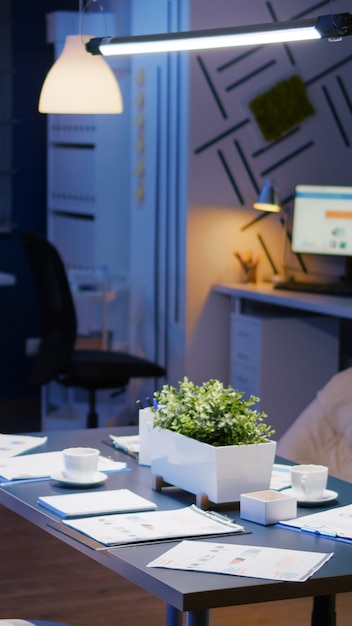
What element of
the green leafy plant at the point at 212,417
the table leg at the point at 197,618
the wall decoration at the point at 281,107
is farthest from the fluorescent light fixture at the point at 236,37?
the wall decoration at the point at 281,107

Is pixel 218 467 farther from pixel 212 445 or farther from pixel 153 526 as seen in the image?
pixel 153 526

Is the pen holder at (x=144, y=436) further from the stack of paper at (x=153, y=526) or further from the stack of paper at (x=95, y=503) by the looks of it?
the stack of paper at (x=153, y=526)

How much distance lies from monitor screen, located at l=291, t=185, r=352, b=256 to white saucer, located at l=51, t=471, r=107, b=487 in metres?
3.27

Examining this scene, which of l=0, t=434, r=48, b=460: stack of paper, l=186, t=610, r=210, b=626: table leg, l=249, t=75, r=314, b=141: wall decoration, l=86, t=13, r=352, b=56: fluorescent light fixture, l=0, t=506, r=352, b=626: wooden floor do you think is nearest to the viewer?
l=186, t=610, r=210, b=626: table leg

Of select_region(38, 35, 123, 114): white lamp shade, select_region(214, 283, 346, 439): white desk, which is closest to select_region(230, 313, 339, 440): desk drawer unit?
select_region(214, 283, 346, 439): white desk

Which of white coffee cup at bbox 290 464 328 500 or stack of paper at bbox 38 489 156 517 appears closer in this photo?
stack of paper at bbox 38 489 156 517

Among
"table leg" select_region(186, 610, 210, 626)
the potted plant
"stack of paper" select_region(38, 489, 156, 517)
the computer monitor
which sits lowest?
"table leg" select_region(186, 610, 210, 626)

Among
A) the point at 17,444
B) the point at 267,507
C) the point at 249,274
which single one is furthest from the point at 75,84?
the point at 249,274

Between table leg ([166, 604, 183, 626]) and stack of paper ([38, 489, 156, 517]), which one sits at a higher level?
stack of paper ([38, 489, 156, 517])

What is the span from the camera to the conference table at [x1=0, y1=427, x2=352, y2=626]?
6.86ft

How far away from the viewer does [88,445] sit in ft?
10.8

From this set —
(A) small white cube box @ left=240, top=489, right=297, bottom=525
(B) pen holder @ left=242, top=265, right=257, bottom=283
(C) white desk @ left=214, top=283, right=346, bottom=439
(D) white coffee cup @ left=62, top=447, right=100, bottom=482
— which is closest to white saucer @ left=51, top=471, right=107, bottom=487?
(D) white coffee cup @ left=62, top=447, right=100, bottom=482

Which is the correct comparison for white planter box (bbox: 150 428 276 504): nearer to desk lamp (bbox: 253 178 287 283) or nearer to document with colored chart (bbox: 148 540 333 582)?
document with colored chart (bbox: 148 540 333 582)

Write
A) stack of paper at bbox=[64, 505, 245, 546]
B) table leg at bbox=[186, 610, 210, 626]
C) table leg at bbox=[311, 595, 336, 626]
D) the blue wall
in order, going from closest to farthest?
table leg at bbox=[186, 610, 210, 626], stack of paper at bbox=[64, 505, 245, 546], table leg at bbox=[311, 595, 336, 626], the blue wall
